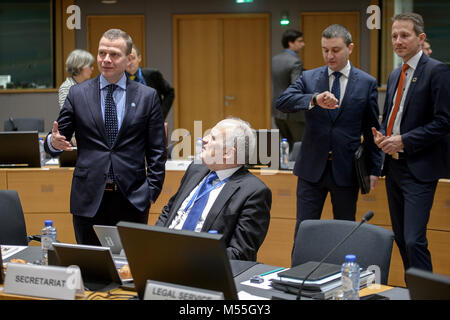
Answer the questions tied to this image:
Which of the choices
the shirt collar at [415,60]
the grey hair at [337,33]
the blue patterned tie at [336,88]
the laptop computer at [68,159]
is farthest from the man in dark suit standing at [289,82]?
the shirt collar at [415,60]

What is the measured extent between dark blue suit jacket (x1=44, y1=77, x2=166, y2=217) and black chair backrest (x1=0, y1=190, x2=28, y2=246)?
0.29 metres

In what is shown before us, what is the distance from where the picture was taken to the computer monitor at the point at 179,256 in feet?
5.28

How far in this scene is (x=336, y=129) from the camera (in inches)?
143

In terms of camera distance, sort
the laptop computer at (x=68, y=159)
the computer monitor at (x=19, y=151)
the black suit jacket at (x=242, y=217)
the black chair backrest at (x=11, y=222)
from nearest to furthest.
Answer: the black suit jacket at (x=242, y=217)
the black chair backrest at (x=11, y=222)
the computer monitor at (x=19, y=151)
the laptop computer at (x=68, y=159)

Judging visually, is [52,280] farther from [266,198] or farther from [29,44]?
[29,44]

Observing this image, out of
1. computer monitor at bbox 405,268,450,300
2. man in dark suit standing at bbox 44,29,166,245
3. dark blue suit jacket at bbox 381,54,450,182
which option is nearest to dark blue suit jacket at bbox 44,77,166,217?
man in dark suit standing at bbox 44,29,166,245

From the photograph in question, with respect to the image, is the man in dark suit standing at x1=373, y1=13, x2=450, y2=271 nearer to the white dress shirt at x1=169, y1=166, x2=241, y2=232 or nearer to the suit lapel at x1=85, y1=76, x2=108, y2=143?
the white dress shirt at x1=169, y1=166, x2=241, y2=232

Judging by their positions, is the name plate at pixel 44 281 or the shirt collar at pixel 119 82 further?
the shirt collar at pixel 119 82

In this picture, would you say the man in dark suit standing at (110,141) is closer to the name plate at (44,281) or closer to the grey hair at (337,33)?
the grey hair at (337,33)

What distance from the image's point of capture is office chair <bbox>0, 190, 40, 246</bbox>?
3.05 m

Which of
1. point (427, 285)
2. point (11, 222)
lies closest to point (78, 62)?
point (11, 222)

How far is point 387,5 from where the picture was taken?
847cm

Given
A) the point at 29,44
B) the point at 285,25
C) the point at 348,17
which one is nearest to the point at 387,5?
the point at 348,17

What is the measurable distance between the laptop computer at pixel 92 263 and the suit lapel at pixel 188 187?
694 mm
